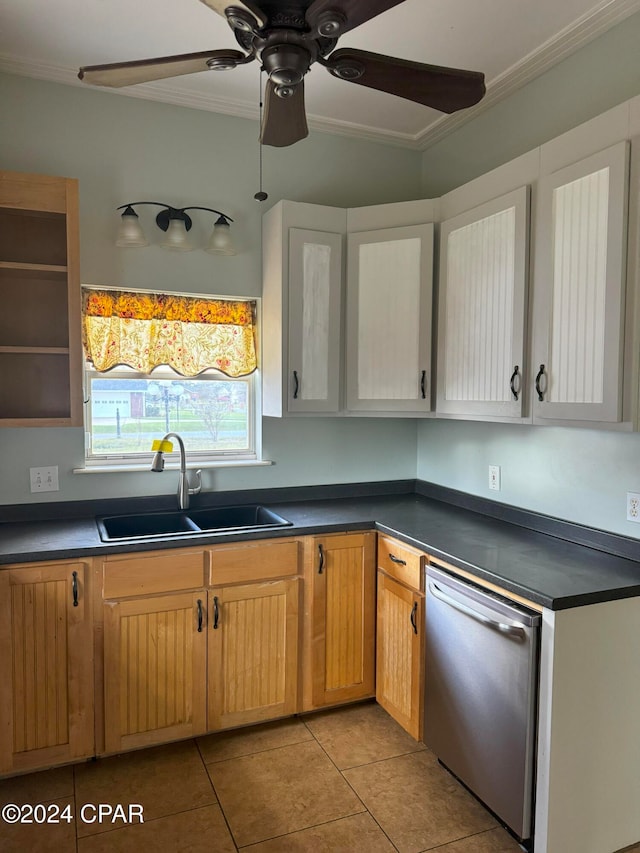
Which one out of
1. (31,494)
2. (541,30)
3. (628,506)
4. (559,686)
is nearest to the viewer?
(559,686)

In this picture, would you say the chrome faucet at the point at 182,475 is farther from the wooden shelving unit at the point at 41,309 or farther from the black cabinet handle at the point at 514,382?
the black cabinet handle at the point at 514,382

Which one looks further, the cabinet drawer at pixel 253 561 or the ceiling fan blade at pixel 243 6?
the cabinet drawer at pixel 253 561

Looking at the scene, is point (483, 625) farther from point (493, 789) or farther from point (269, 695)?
point (269, 695)

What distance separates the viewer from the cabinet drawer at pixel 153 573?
2.25m

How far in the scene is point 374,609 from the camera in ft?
8.84

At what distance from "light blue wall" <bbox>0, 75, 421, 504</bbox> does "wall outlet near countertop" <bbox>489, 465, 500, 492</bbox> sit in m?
0.69

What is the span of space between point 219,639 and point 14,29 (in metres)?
2.50

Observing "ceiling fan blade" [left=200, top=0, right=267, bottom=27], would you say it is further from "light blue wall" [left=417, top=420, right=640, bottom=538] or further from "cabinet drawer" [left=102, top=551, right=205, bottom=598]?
"cabinet drawer" [left=102, top=551, right=205, bottom=598]

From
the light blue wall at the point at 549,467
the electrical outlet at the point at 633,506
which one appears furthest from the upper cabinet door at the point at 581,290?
the electrical outlet at the point at 633,506

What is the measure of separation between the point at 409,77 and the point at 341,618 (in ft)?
6.78

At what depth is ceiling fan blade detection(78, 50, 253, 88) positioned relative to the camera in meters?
1.46

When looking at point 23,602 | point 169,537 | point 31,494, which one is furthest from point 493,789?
point 31,494

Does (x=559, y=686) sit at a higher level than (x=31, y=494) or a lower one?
lower

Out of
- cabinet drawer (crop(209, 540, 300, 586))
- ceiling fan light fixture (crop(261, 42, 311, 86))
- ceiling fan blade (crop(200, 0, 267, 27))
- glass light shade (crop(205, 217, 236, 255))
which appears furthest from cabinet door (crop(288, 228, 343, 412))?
ceiling fan blade (crop(200, 0, 267, 27))
